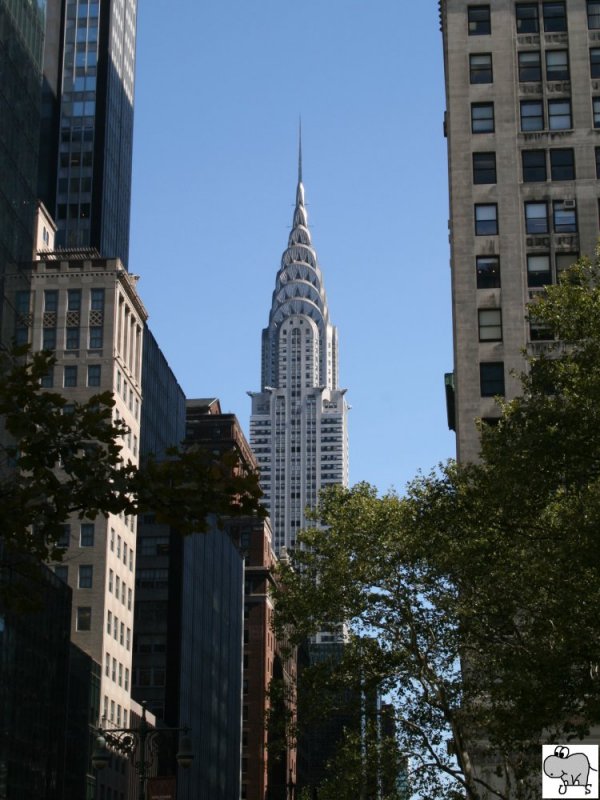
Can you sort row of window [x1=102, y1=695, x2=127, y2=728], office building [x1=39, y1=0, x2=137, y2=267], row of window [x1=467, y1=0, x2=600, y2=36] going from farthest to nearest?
1. office building [x1=39, y1=0, x2=137, y2=267]
2. row of window [x1=102, y1=695, x2=127, y2=728]
3. row of window [x1=467, y1=0, x2=600, y2=36]

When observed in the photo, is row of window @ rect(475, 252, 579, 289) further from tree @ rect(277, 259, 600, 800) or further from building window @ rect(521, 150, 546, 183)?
tree @ rect(277, 259, 600, 800)

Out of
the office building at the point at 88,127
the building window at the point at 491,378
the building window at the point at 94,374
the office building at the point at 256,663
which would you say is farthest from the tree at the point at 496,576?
the office building at the point at 256,663

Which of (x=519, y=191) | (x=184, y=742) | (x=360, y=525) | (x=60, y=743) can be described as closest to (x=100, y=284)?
(x=60, y=743)

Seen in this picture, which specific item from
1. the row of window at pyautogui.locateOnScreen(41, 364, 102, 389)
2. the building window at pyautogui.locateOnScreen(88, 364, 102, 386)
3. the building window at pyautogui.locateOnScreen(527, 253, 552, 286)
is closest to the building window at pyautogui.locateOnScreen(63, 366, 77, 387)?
the row of window at pyautogui.locateOnScreen(41, 364, 102, 389)

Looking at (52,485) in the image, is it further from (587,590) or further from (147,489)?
(587,590)

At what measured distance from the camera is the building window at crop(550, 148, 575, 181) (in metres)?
72.5

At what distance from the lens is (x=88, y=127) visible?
151 metres

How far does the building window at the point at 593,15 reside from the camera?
2961 inches

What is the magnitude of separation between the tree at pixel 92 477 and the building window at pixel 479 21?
2568 inches

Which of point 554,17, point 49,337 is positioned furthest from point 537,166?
point 49,337

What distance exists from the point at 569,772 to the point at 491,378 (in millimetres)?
34390

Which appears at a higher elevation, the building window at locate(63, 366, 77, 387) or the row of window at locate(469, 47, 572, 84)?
the row of window at locate(469, 47, 572, 84)

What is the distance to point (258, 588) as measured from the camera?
193 metres

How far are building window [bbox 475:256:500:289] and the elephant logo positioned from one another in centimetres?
3540
